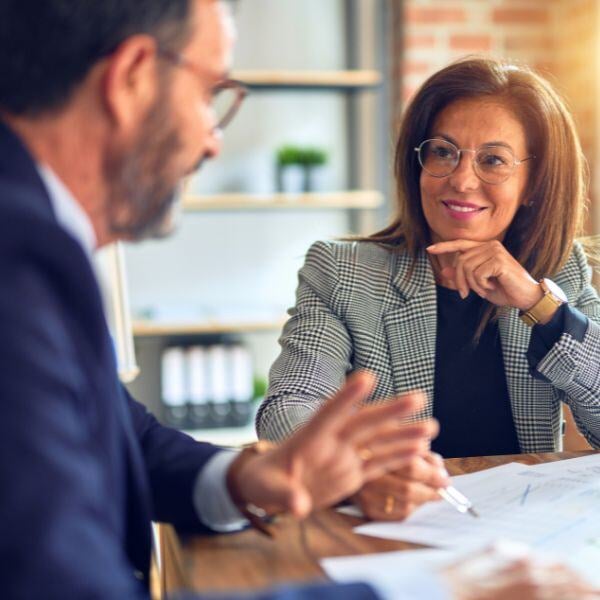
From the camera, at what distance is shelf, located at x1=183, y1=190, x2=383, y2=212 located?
365 centimetres

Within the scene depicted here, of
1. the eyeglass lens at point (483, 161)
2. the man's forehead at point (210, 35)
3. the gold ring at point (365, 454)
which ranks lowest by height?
the gold ring at point (365, 454)

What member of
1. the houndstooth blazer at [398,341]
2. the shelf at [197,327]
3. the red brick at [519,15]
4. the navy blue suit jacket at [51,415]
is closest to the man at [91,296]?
the navy blue suit jacket at [51,415]

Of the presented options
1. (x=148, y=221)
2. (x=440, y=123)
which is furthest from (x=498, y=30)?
(x=148, y=221)

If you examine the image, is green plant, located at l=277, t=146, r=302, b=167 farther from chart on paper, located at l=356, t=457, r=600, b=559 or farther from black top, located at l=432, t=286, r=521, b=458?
chart on paper, located at l=356, t=457, r=600, b=559

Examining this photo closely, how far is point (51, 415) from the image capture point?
694 mm

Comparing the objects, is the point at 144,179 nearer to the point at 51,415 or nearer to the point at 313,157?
the point at 51,415

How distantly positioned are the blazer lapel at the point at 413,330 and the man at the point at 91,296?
2.30 ft

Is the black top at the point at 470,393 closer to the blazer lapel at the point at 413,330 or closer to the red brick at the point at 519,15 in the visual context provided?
the blazer lapel at the point at 413,330

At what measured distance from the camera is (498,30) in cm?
363

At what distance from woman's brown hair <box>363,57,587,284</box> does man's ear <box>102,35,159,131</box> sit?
1.05m

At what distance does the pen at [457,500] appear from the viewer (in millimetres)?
1152

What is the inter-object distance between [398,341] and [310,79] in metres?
2.14

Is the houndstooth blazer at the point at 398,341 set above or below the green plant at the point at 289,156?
below

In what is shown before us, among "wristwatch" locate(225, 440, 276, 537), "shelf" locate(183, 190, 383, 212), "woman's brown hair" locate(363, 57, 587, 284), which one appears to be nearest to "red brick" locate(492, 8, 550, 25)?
"shelf" locate(183, 190, 383, 212)
